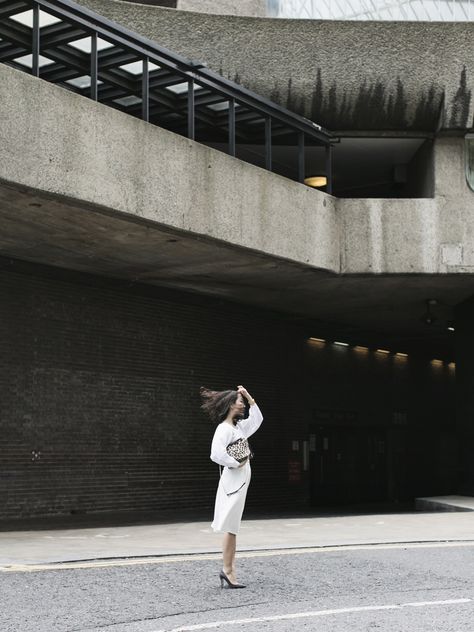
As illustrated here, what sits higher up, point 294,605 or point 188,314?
point 188,314

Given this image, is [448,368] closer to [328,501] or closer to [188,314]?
[328,501]

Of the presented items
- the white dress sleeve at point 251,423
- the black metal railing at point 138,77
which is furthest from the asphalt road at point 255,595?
the black metal railing at point 138,77

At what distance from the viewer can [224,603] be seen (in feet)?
25.6

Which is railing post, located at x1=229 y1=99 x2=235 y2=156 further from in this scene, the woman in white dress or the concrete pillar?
the woman in white dress

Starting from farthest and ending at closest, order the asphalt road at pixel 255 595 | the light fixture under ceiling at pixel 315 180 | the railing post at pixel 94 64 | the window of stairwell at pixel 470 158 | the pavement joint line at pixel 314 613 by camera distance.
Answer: the light fixture under ceiling at pixel 315 180 < the window of stairwell at pixel 470 158 < the railing post at pixel 94 64 < the asphalt road at pixel 255 595 < the pavement joint line at pixel 314 613

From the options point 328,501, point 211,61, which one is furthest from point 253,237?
point 328,501

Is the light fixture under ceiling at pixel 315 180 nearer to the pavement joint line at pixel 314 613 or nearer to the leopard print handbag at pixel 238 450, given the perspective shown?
the leopard print handbag at pixel 238 450

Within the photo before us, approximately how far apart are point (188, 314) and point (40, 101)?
937 cm

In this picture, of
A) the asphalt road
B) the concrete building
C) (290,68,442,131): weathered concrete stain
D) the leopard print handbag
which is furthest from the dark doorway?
the leopard print handbag

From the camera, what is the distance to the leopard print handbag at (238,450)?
8.52 metres

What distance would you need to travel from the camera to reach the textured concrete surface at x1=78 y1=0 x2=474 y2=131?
18375 millimetres

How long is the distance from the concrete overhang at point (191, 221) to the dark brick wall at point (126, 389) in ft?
2.67

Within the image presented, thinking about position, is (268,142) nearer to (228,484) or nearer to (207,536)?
(207,536)

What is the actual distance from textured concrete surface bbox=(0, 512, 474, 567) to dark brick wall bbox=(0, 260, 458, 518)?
323 cm
